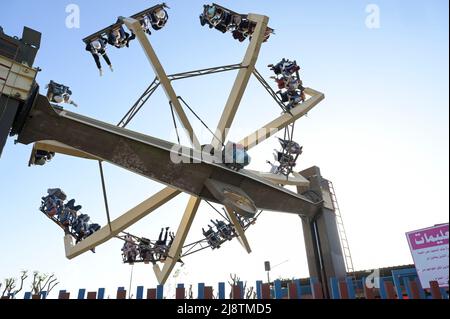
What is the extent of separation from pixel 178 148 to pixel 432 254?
262 inches

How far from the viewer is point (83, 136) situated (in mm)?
8016

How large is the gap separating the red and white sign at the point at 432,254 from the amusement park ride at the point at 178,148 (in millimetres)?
4288

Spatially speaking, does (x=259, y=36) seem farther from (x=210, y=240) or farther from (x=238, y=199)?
(x=210, y=240)

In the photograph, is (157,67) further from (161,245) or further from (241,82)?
(161,245)

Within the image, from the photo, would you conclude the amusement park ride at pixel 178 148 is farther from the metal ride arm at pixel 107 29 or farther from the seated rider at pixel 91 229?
the seated rider at pixel 91 229

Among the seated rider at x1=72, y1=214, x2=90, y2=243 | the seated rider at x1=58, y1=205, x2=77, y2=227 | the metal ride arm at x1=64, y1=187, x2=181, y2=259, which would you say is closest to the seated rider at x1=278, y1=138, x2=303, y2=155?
the metal ride arm at x1=64, y1=187, x2=181, y2=259

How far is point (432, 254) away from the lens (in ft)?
20.5

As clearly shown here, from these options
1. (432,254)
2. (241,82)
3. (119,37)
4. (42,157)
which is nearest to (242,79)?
(241,82)

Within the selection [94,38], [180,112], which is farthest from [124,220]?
[94,38]

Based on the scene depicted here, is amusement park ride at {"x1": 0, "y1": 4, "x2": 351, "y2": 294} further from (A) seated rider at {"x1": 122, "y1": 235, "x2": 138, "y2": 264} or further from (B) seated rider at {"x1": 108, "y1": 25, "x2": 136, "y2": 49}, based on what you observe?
(A) seated rider at {"x1": 122, "y1": 235, "x2": 138, "y2": 264}

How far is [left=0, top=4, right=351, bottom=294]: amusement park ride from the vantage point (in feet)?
21.5

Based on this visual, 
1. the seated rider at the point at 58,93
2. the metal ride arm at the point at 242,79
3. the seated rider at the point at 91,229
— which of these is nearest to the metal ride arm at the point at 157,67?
the metal ride arm at the point at 242,79
